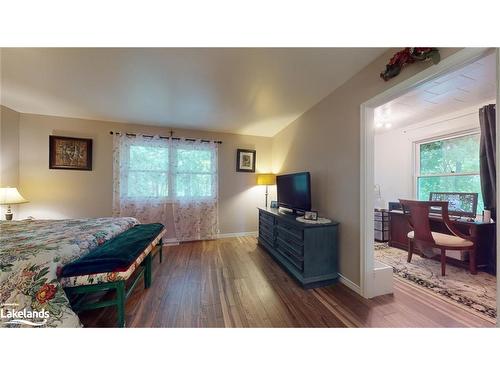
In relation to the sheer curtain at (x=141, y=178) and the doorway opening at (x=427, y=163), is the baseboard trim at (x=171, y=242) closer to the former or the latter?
the sheer curtain at (x=141, y=178)

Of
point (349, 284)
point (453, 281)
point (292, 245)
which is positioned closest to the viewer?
point (349, 284)

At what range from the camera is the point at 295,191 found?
2467 mm

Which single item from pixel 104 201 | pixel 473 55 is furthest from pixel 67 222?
pixel 473 55

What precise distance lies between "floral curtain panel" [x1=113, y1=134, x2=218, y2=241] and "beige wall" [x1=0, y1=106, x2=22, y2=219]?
1290 mm

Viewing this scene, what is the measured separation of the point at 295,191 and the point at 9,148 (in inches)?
170

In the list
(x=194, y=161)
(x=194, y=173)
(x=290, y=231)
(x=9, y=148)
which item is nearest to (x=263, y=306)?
(x=290, y=231)

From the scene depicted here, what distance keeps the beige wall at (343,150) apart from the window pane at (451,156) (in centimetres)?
241

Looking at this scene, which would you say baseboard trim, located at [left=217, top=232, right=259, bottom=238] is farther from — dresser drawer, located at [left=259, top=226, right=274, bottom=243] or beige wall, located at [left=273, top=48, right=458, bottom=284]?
beige wall, located at [left=273, top=48, right=458, bottom=284]

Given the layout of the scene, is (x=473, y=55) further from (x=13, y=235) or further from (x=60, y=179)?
(x=60, y=179)

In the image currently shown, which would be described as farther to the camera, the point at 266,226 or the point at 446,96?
the point at 266,226

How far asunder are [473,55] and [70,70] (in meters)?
3.14

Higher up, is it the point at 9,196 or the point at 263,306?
the point at 9,196

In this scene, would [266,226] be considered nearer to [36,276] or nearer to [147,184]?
[147,184]

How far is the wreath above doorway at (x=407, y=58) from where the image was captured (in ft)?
3.59
